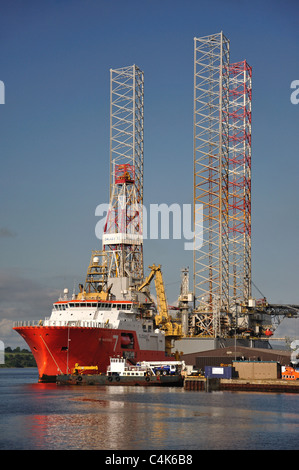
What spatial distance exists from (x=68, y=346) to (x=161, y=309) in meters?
32.7

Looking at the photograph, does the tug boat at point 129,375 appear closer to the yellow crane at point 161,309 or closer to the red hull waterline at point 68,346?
the red hull waterline at point 68,346

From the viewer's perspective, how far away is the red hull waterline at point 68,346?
9119 centimetres

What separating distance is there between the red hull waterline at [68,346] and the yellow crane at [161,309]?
22.3 meters

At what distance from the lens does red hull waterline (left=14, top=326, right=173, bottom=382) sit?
91.2 metres

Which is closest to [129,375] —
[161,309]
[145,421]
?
[161,309]

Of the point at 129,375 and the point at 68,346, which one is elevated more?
the point at 68,346

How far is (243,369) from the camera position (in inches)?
4021

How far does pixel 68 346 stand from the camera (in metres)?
91.6

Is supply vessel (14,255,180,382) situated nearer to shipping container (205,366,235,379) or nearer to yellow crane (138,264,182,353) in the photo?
A: yellow crane (138,264,182,353)

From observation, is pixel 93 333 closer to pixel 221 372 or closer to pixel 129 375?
pixel 129 375

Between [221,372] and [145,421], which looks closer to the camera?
[145,421]

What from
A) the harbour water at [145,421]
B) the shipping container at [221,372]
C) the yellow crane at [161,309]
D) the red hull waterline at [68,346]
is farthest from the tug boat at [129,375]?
the yellow crane at [161,309]

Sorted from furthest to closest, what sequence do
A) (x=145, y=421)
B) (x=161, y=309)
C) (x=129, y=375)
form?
(x=161, y=309) < (x=129, y=375) < (x=145, y=421)
